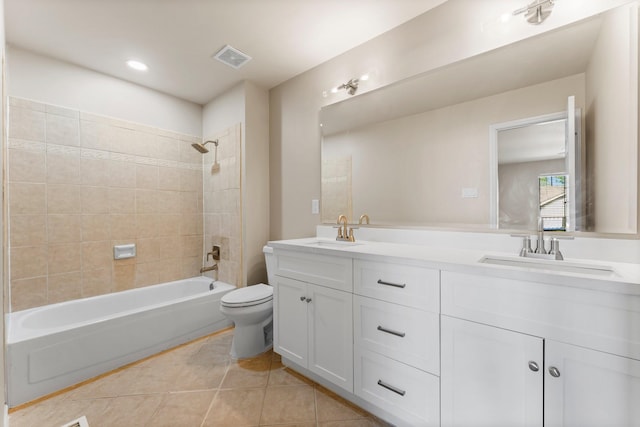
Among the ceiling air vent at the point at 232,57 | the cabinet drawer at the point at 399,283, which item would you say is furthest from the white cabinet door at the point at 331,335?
the ceiling air vent at the point at 232,57

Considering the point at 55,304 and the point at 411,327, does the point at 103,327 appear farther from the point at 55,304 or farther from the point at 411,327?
the point at 411,327

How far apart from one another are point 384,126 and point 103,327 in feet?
7.87

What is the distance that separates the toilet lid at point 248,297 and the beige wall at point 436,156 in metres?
0.91

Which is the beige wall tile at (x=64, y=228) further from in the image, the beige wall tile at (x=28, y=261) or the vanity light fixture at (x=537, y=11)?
the vanity light fixture at (x=537, y=11)

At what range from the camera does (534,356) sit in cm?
91

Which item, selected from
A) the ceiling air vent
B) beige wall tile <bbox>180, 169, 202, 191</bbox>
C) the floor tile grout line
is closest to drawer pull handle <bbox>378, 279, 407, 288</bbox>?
the floor tile grout line

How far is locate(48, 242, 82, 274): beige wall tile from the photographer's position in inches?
83.4

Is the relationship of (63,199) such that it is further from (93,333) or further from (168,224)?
(93,333)

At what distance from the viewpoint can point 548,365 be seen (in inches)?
35.0

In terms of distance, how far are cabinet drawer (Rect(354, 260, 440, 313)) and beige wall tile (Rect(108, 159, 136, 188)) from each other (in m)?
2.39

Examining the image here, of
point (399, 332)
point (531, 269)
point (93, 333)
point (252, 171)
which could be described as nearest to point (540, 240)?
point (531, 269)

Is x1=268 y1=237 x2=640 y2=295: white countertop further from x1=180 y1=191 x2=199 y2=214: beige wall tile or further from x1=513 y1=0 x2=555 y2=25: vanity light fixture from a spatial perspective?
x1=180 y1=191 x2=199 y2=214: beige wall tile

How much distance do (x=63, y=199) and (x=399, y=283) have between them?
106 inches

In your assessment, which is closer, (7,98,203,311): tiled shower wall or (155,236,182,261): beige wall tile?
(7,98,203,311): tiled shower wall
